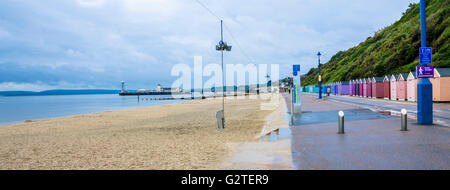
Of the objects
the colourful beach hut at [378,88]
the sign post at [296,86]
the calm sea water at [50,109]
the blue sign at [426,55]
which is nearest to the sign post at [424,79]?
the blue sign at [426,55]

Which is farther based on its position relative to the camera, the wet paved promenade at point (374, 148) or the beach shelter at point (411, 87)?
the beach shelter at point (411, 87)

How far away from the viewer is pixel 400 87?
32.7m

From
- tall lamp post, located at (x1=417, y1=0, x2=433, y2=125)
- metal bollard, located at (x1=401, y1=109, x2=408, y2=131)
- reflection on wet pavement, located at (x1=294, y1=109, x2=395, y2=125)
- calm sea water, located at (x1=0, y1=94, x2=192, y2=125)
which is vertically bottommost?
calm sea water, located at (x1=0, y1=94, x2=192, y2=125)

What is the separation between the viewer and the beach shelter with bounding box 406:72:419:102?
29391 mm

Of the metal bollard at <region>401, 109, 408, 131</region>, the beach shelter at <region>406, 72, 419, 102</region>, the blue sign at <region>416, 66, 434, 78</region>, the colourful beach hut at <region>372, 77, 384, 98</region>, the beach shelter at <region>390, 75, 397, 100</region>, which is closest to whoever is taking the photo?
the metal bollard at <region>401, 109, 408, 131</region>

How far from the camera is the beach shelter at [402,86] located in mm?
31703

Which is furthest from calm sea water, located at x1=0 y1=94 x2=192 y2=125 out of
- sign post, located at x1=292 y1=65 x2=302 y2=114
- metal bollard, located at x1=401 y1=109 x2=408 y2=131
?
metal bollard, located at x1=401 y1=109 x2=408 y2=131

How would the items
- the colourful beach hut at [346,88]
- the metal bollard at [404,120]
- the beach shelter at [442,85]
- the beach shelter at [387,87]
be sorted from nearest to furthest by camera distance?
the metal bollard at [404,120]
the beach shelter at [442,85]
the beach shelter at [387,87]
the colourful beach hut at [346,88]

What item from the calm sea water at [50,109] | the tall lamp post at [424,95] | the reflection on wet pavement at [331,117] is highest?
the tall lamp post at [424,95]

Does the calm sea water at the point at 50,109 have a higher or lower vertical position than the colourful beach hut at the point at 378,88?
lower

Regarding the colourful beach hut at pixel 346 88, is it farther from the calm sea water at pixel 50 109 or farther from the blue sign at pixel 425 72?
the blue sign at pixel 425 72

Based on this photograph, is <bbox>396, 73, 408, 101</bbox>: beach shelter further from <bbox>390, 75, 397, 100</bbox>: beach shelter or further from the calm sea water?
the calm sea water

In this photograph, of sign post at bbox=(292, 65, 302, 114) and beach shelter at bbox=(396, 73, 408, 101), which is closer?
sign post at bbox=(292, 65, 302, 114)
